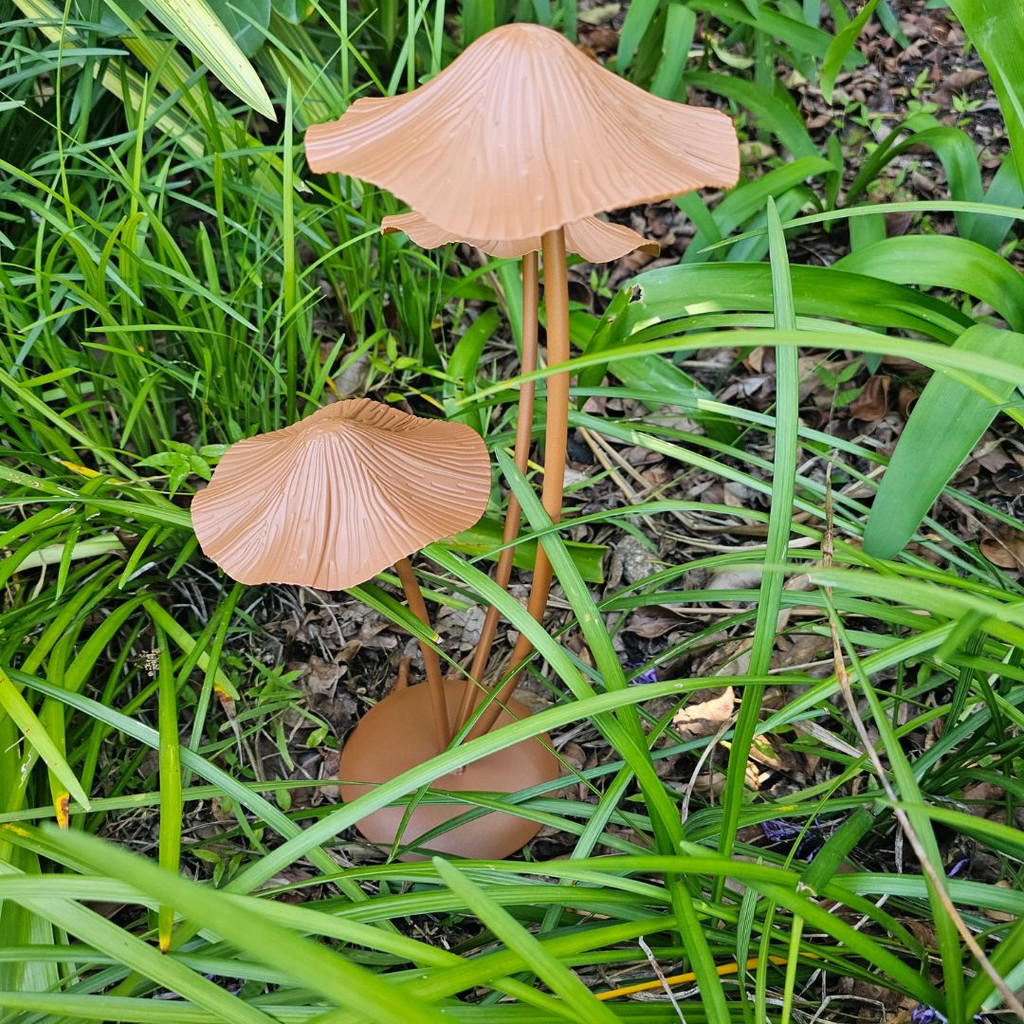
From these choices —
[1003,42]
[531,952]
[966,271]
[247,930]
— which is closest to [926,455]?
[966,271]

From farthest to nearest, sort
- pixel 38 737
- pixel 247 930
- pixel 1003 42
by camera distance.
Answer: pixel 1003 42
pixel 38 737
pixel 247 930

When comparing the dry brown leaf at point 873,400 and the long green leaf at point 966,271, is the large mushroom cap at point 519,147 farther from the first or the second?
the dry brown leaf at point 873,400

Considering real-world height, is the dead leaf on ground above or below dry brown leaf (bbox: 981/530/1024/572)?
below

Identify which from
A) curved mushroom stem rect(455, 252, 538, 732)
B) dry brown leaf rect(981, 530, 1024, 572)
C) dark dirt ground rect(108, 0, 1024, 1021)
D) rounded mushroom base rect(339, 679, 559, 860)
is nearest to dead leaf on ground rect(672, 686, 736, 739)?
dark dirt ground rect(108, 0, 1024, 1021)

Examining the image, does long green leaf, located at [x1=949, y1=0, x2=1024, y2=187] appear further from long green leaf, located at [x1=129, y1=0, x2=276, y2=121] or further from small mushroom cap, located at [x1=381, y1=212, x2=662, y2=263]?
Result: long green leaf, located at [x1=129, y1=0, x2=276, y2=121]

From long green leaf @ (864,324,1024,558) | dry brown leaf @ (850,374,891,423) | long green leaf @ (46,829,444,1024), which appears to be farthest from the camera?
dry brown leaf @ (850,374,891,423)

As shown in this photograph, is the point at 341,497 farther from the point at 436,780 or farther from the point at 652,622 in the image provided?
the point at 652,622
